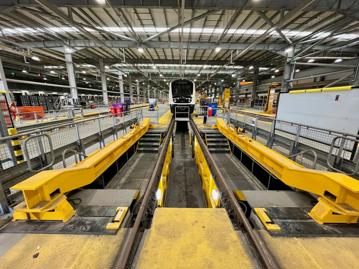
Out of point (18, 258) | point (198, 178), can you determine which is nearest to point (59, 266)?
point (18, 258)

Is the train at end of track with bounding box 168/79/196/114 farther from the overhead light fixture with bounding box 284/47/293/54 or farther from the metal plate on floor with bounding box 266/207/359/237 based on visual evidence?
the metal plate on floor with bounding box 266/207/359/237

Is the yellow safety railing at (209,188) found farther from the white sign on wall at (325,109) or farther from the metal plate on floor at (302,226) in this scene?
the white sign on wall at (325,109)

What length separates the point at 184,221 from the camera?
1765mm

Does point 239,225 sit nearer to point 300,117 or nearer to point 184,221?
point 184,221

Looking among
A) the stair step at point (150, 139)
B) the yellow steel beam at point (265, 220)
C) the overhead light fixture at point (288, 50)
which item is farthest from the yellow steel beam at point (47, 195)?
the overhead light fixture at point (288, 50)

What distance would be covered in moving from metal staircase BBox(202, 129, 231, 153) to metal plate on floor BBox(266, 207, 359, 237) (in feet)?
13.3

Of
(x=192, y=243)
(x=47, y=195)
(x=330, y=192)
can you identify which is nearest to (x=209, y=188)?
(x=330, y=192)

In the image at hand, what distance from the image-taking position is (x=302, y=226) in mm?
1818

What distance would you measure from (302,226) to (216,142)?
15.6ft

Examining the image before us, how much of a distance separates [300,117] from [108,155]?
6735 mm

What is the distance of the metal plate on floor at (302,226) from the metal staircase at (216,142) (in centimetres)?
405

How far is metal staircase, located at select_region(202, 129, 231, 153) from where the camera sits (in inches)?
241

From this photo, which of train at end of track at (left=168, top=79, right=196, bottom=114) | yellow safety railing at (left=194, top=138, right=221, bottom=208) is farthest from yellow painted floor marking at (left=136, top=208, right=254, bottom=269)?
train at end of track at (left=168, top=79, right=196, bottom=114)

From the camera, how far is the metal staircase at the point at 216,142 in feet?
20.1
